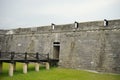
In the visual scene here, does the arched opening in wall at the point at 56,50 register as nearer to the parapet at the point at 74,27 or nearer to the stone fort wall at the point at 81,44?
the stone fort wall at the point at 81,44

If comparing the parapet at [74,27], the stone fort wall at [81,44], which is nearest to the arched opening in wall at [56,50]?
the stone fort wall at [81,44]

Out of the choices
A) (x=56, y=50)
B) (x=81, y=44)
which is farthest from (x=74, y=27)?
(x=56, y=50)

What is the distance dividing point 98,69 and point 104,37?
10.3 feet

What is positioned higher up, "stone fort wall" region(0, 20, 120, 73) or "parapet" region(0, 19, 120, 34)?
"parapet" region(0, 19, 120, 34)

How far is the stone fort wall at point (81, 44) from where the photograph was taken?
708 inches

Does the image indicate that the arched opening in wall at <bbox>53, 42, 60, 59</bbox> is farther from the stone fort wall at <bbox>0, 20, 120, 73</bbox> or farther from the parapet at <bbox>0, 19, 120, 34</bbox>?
the parapet at <bbox>0, 19, 120, 34</bbox>

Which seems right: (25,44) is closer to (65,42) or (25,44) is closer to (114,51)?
(65,42)

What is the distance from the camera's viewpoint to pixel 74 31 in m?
21.2

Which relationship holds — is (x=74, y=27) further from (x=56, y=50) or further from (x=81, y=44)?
(x=56, y=50)

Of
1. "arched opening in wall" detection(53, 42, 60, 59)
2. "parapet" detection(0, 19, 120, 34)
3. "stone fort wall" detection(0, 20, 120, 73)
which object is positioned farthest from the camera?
"arched opening in wall" detection(53, 42, 60, 59)

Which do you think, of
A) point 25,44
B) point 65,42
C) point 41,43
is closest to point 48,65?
point 65,42

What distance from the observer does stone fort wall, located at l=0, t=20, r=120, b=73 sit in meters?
18.0

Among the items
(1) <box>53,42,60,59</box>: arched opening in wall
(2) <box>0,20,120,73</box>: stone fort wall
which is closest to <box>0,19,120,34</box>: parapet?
(2) <box>0,20,120,73</box>: stone fort wall

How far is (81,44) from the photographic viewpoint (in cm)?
2028
